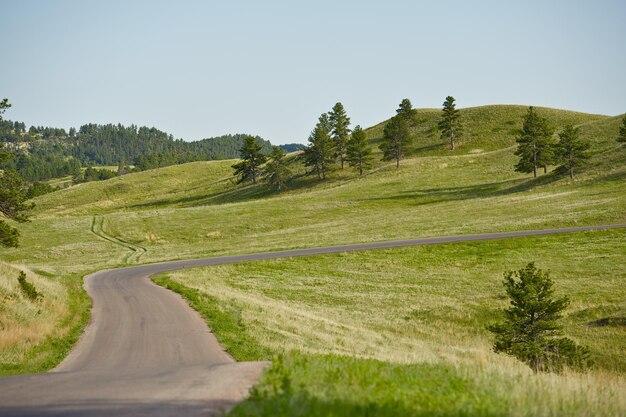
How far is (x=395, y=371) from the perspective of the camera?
1050cm

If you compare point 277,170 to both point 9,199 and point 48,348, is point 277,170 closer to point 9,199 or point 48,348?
point 9,199

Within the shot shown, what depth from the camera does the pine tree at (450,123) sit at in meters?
117

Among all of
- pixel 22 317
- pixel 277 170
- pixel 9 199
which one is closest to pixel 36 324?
pixel 22 317

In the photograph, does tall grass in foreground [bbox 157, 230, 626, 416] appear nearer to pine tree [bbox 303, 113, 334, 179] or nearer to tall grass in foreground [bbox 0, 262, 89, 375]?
tall grass in foreground [bbox 0, 262, 89, 375]

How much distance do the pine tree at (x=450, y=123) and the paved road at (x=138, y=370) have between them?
95.8m

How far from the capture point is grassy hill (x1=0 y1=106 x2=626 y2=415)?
9.67 meters

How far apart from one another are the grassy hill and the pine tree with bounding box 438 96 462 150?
10.4 meters

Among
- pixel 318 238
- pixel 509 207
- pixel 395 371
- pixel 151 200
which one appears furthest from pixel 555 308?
pixel 151 200

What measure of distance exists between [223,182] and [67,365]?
4869 inches

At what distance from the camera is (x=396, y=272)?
137ft

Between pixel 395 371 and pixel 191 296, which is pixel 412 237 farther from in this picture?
pixel 395 371

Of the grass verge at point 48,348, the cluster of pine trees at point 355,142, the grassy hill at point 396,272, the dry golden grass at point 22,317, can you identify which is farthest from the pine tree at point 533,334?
the cluster of pine trees at point 355,142

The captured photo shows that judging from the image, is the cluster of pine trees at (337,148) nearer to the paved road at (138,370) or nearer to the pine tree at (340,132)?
the pine tree at (340,132)

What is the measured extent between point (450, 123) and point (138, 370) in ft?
376
